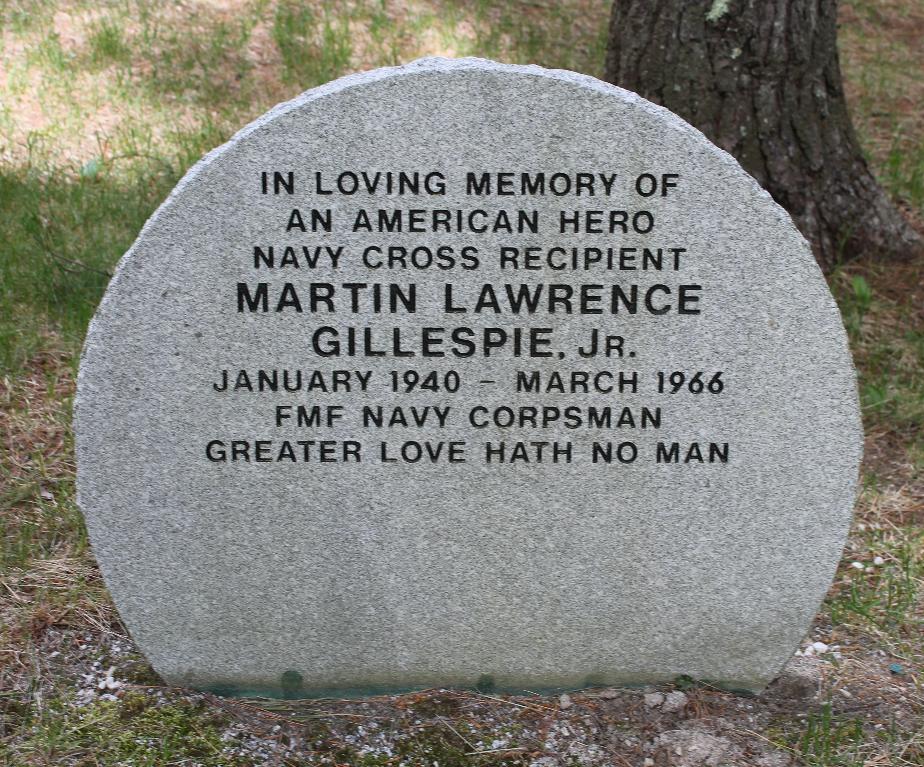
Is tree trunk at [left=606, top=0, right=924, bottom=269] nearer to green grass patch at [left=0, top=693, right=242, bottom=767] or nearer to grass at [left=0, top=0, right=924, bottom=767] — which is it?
grass at [left=0, top=0, right=924, bottom=767]

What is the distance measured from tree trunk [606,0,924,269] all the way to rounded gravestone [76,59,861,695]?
2.10 metres

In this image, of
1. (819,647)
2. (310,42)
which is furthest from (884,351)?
(310,42)

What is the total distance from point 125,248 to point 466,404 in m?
2.72

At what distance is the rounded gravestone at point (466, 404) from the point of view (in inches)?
102

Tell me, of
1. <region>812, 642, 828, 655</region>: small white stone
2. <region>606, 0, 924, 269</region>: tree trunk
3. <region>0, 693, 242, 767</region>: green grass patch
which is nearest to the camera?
<region>0, 693, 242, 767</region>: green grass patch

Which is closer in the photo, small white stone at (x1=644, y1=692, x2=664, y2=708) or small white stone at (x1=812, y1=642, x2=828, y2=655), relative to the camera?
small white stone at (x1=644, y1=692, x2=664, y2=708)

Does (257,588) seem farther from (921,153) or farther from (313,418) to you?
(921,153)

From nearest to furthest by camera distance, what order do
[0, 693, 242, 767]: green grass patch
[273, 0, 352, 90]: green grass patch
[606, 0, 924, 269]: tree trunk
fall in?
[0, 693, 242, 767]: green grass patch, [606, 0, 924, 269]: tree trunk, [273, 0, 352, 90]: green grass patch

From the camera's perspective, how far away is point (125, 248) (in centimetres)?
494

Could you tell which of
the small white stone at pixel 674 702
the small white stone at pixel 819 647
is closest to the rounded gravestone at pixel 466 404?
the small white stone at pixel 674 702

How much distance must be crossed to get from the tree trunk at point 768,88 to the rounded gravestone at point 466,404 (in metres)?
2.10

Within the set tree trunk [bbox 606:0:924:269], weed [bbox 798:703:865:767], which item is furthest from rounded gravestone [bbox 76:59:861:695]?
tree trunk [bbox 606:0:924:269]

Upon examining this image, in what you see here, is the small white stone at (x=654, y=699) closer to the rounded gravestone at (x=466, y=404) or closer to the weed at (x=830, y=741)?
the rounded gravestone at (x=466, y=404)

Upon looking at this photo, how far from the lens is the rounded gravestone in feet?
8.46
